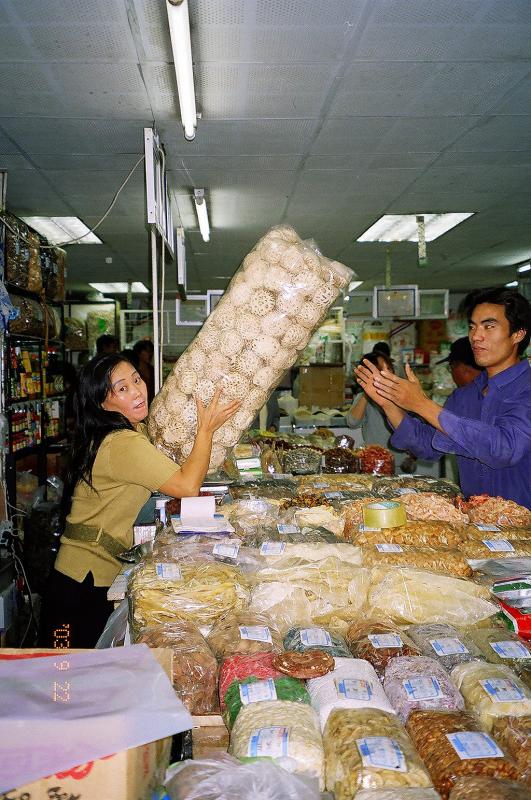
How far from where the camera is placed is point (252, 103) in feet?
12.2

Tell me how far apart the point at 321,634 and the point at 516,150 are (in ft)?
14.8

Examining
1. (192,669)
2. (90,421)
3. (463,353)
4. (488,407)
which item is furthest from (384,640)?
(463,353)

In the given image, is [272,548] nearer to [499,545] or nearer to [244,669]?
[244,669]

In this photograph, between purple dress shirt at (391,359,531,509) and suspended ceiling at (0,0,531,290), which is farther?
suspended ceiling at (0,0,531,290)

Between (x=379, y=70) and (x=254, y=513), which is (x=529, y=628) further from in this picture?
(x=379, y=70)

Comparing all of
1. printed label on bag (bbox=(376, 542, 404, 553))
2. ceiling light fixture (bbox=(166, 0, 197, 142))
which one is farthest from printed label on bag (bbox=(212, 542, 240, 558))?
ceiling light fixture (bbox=(166, 0, 197, 142))

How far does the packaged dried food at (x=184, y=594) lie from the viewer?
1536 millimetres

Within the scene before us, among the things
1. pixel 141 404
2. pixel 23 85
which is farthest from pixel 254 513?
pixel 23 85

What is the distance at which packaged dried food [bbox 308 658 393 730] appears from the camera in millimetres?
A: 1152

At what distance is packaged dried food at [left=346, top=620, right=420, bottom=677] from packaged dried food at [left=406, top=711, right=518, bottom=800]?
0.22 meters

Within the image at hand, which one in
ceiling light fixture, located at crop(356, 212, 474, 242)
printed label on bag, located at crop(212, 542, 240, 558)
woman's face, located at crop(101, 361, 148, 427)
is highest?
ceiling light fixture, located at crop(356, 212, 474, 242)

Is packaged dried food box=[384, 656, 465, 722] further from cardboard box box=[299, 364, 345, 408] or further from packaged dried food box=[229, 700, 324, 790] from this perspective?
cardboard box box=[299, 364, 345, 408]

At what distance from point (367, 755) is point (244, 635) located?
1.59ft

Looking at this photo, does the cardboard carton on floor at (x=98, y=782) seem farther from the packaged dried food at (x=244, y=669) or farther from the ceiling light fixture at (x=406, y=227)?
the ceiling light fixture at (x=406, y=227)
